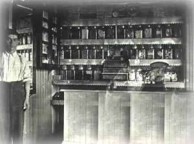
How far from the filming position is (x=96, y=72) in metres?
1.91

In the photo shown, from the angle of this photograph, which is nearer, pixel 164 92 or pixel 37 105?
pixel 164 92

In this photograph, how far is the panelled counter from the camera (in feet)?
6.08

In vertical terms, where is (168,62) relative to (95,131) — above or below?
above

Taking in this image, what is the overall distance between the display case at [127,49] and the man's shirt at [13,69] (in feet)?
0.83

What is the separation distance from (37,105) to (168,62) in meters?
0.89

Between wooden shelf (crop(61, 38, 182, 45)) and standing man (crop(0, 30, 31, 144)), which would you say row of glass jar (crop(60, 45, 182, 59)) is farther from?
standing man (crop(0, 30, 31, 144))

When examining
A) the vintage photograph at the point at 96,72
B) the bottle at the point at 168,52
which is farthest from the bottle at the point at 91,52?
the bottle at the point at 168,52

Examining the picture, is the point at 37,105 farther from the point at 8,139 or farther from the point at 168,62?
A: the point at 168,62

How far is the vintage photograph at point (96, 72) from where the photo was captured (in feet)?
6.03

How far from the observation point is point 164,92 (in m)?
1.85

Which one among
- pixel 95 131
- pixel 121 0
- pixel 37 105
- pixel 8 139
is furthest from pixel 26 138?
pixel 121 0

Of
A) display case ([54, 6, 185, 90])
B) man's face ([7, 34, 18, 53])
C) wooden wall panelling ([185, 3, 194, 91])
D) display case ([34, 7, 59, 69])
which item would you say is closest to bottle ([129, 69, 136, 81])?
display case ([54, 6, 185, 90])

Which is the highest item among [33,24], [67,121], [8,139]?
[33,24]

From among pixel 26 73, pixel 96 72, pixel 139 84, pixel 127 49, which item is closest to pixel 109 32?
pixel 127 49
